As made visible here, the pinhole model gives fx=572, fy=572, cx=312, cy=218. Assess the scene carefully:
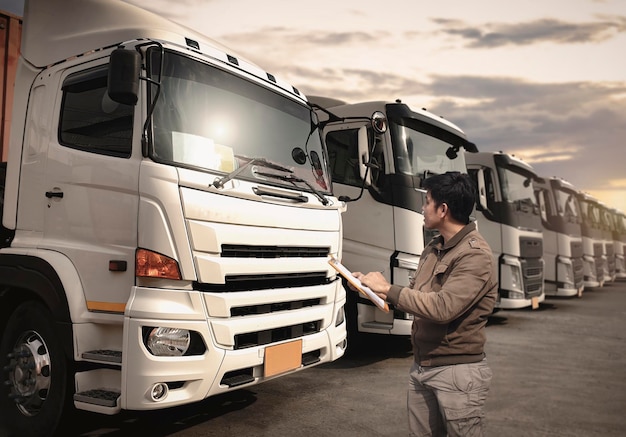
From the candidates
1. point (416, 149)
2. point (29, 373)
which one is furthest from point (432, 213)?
point (416, 149)

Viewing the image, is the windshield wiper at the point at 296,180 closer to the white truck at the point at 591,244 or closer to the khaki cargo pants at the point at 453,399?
the khaki cargo pants at the point at 453,399

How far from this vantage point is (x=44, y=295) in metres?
3.67

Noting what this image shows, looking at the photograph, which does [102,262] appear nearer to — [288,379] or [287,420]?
[287,420]

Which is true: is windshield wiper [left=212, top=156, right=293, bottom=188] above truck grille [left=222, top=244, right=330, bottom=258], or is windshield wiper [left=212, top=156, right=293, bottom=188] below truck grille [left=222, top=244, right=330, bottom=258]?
above

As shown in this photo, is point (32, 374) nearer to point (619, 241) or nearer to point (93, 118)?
point (93, 118)

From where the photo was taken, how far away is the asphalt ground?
4.23 m

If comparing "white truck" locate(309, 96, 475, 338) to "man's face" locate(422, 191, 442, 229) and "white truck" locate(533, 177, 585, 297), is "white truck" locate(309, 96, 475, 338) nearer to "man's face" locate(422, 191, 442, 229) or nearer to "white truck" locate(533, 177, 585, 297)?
"man's face" locate(422, 191, 442, 229)

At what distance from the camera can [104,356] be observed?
133 inches

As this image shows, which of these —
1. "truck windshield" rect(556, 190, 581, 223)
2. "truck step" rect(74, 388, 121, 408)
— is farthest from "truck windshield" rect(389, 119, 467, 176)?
"truck windshield" rect(556, 190, 581, 223)

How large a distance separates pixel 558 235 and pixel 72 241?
11840mm

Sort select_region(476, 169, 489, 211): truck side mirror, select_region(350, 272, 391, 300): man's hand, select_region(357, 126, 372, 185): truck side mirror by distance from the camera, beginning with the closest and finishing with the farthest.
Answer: select_region(350, 272, 391, 300): man's hand, select_region(357, 126, 372, 185): truck side mirror, select_region(476, 169, 489, 211): truck side mirror

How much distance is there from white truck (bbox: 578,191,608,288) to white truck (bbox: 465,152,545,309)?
19.0 ft

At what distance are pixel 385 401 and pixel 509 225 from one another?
5.63 m

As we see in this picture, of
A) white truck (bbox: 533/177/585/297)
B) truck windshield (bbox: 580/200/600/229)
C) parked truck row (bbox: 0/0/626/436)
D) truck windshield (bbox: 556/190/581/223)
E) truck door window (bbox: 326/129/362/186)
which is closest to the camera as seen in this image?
parked truck row (bbox: 0/0/626/436)
